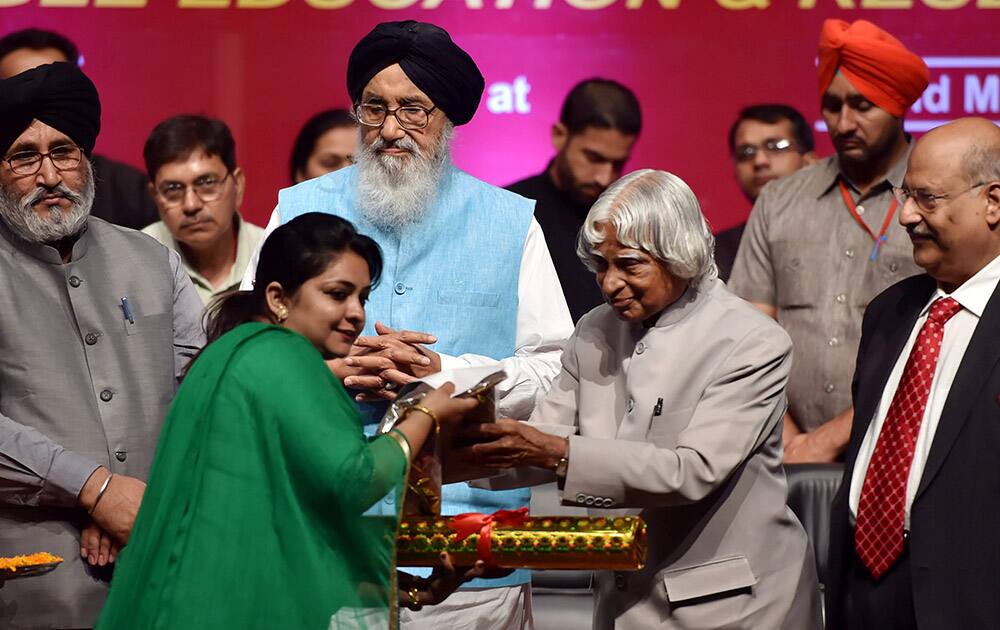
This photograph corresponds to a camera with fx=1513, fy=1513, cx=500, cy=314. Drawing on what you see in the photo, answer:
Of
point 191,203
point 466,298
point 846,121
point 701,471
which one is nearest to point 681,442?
point 701,471

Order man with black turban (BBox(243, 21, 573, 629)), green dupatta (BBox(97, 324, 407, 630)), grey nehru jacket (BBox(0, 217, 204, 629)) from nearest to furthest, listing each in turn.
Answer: green dupatta (BBox(97, 324, 407, 630)) → grey nehru jacket (BBox(0, 217, 204, 629)) → man with black turban (BBox(243, 21, 573, 629))

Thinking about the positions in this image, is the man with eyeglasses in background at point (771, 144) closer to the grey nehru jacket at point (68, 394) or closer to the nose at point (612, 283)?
the nose at point (612, 283)

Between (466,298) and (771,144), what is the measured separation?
3.29 m

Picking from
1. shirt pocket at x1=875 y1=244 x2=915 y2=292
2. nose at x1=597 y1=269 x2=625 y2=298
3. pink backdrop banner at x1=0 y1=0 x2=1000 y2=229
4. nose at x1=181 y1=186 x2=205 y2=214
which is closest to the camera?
nose at x1=597 y1=269 x2=625 y2=298

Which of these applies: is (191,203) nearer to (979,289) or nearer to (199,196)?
(199,196)

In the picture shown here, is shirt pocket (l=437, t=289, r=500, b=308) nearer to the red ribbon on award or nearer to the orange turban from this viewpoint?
the red ribbon on award

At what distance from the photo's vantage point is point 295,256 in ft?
10.1

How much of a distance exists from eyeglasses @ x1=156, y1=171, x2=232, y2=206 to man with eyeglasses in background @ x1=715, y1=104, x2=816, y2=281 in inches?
95.5

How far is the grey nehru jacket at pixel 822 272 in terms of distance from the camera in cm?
546

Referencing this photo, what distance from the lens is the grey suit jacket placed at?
3.35 m

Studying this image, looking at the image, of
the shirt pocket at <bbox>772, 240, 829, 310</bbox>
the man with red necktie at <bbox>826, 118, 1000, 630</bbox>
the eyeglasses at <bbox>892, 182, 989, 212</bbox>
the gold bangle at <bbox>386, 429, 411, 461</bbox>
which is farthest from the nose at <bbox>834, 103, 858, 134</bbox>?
the gold bangle at <bbox>386, 429, 411, 461</bbox>

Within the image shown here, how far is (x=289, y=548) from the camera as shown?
2893 mm

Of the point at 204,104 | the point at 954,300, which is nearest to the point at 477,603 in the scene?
the point at 954,300

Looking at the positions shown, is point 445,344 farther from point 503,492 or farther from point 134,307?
point 134,307
